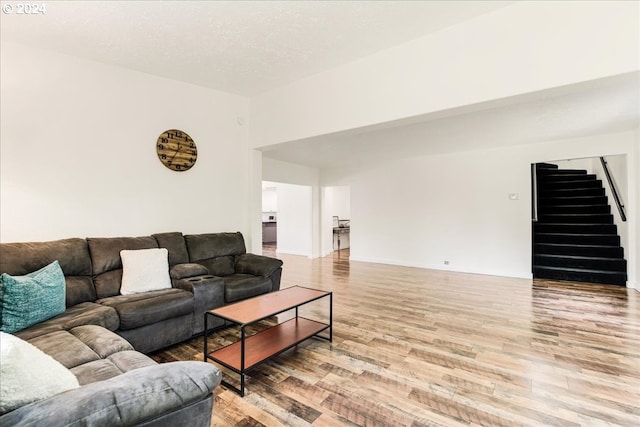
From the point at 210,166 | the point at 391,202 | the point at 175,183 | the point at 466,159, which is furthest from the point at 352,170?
the point at 175,183

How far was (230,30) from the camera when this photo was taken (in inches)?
102

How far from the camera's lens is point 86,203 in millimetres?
3080

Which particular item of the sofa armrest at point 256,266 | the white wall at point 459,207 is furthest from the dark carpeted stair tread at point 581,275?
the sofa armrest at point 256,266

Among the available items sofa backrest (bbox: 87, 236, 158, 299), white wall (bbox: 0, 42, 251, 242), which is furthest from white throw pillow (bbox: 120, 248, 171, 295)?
white wall (bbox: 0, 42, 251, 242)

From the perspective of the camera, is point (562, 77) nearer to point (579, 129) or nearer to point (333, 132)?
point (333, 132)

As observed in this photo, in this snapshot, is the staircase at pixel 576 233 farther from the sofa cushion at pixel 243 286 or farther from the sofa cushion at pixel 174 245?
the sofa cushion at pixel 174 245

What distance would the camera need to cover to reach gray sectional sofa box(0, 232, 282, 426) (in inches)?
36.6

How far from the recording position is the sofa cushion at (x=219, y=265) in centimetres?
358

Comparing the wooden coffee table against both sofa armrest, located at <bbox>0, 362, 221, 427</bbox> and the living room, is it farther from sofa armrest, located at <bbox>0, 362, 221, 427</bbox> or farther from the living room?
the living room

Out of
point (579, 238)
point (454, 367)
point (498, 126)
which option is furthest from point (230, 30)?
point (579, 238)

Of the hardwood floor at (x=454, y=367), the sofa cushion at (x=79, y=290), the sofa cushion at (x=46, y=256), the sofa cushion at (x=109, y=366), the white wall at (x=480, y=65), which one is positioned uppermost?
the white wall at (x=480, y=65)

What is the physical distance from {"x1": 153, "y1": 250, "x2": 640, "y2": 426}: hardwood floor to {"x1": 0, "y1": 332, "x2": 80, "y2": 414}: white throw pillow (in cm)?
107

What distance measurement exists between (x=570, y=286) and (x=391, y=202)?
3.59 metres

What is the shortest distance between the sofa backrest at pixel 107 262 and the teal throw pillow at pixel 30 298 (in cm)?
43
